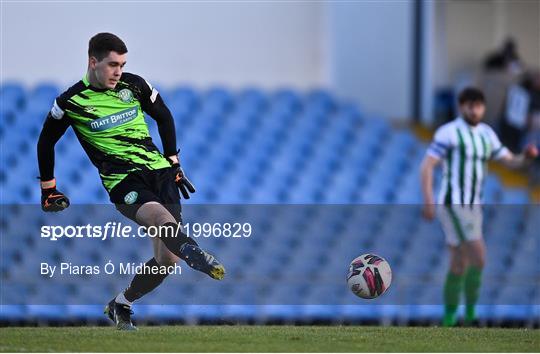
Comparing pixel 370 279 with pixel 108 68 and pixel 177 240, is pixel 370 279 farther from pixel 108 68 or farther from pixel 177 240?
pixel 108 68

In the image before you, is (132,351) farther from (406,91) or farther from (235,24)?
(406,91)

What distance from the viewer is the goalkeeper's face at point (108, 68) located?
8.32m

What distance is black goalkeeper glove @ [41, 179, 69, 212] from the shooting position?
855cm

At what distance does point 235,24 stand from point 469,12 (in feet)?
12.3

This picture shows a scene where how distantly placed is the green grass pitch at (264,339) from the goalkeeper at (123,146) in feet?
1.44

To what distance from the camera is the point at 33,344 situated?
8305 millimetres

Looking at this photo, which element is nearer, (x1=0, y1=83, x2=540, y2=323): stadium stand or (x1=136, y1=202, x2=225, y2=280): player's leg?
(x1=136, y1=202, x2=225, y2=280): player's leg

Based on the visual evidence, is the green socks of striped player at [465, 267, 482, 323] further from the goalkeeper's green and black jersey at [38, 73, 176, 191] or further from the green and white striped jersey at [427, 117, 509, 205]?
the goalkeeper's green and black jersey at [38, 73, 176, 191]

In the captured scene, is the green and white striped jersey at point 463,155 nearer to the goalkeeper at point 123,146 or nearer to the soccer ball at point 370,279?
the soccer ball at point 370,279

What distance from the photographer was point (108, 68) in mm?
8344

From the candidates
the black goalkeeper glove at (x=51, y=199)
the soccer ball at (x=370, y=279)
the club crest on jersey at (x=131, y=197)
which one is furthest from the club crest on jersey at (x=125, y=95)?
the soccer ball at (x=370, y=279)

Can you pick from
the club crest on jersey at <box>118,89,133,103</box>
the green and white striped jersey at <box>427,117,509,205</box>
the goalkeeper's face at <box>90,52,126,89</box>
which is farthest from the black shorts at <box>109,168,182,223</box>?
the green and white striped jersey at <box>427,117,509,205</box>

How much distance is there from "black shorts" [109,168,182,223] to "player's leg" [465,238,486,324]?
128 inches

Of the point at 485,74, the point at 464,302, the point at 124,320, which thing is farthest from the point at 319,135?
the point at 124,320
